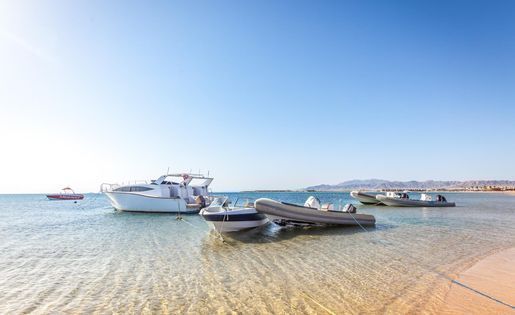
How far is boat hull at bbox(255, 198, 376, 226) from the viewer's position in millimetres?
15867

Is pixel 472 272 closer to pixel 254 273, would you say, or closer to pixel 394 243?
pixel 394 243

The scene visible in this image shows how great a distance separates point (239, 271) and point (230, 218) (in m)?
6.26

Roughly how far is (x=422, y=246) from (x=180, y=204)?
22.6 meters

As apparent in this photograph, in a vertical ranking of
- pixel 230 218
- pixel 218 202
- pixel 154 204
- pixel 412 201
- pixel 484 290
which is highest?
pixel 218 202

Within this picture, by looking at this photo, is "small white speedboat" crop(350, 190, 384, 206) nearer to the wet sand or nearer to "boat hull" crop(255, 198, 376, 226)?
"boat hull" crop(255, 198, 376, 226)

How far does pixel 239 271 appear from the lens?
8.67 m

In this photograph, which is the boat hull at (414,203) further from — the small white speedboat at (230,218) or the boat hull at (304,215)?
the small white speedboat at (230,218)

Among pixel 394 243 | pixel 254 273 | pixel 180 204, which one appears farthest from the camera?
pixel 180 204

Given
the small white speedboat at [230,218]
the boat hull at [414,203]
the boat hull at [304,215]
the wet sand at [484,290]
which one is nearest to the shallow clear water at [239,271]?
the wet sand at [484,290]

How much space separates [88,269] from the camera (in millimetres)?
9172

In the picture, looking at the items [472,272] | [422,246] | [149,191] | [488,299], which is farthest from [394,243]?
[149,191]

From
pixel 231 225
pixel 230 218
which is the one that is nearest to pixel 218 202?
pixel 231 225

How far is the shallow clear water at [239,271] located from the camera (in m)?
6.26

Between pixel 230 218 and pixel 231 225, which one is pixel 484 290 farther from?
pixel 231 225
